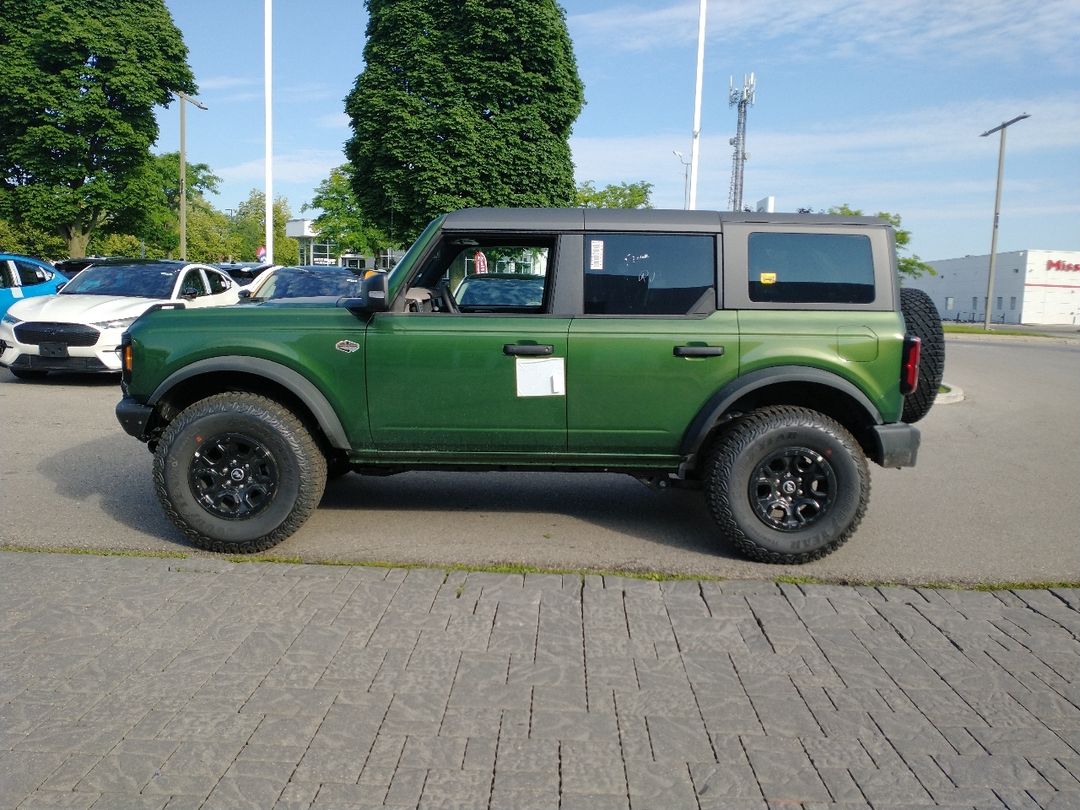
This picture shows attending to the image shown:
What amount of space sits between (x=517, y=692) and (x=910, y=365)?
9.46 feet

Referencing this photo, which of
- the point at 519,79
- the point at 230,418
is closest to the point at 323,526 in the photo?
the point at 230,418

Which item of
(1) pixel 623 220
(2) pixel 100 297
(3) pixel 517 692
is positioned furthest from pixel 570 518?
(2) pixel 100 297

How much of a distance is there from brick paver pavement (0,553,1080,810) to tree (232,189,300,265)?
78.2 meters

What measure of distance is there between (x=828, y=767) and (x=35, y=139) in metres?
37.8

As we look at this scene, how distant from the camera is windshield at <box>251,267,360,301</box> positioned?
1259cm

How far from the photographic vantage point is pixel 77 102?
110ft

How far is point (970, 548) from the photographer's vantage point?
5.45 m

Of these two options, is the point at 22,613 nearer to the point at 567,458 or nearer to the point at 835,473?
the point at 567,458

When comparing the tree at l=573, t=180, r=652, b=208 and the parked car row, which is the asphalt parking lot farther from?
the tree at l=573, t=180, r=652, b=208

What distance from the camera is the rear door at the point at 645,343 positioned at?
197 inches

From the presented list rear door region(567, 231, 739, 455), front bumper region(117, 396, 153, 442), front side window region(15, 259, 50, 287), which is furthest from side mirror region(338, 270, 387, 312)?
front side window region(15, 259, 50, 287)

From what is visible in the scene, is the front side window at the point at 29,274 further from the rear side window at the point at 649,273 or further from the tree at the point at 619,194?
the tree at the point at 619,194

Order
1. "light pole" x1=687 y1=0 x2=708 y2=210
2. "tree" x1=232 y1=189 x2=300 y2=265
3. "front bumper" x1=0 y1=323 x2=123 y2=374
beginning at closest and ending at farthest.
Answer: "front bumper" x1=0 y1=323 x2=123 y2=374
"light pole" x1=687 y1=0 x2=708 y2=210
"tree" x1=232 y1=189 x2=300 y2=265

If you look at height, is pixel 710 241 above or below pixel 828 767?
above
